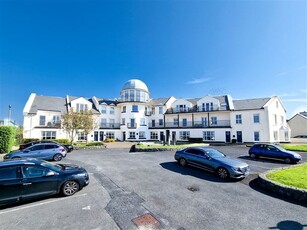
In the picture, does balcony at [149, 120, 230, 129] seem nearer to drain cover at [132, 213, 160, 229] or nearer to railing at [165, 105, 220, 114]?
railing at [165, 105, 220, 114]

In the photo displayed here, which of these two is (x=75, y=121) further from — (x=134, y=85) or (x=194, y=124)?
(x=194, y=124)

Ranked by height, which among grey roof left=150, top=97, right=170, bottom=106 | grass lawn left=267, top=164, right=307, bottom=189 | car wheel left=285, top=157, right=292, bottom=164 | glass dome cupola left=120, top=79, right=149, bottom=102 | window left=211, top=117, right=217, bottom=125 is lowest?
car wheel left=285, top=157, right=292, bottom=164

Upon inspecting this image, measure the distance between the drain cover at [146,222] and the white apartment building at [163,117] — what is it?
24.9 metres

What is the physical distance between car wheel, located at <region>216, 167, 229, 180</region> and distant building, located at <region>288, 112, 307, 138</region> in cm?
5420

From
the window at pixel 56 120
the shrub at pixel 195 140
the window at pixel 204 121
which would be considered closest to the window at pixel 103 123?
the window at pixel 56 120

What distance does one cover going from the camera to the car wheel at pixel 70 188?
7090 millimetres

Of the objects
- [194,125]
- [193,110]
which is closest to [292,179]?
[194,125]

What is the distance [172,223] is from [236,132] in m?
31.7

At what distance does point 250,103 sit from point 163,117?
19.0 m

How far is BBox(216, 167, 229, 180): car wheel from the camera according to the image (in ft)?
32.1

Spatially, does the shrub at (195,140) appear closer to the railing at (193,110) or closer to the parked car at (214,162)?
the railing at (193,110)

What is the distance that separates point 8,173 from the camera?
6.15 meters

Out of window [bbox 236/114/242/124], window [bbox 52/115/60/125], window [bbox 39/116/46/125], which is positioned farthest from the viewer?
window [bbox 52/115/60/125]

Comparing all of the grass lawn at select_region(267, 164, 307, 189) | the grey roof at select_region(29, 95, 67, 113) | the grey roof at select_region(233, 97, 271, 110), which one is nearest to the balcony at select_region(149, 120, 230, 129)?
the grey roof at select_region(233, 97, 271, 110)
